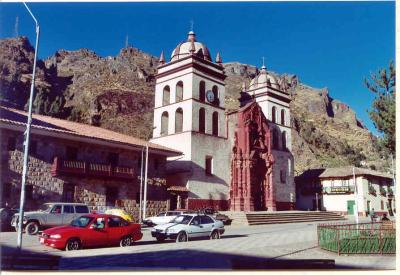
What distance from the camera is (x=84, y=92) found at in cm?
8975

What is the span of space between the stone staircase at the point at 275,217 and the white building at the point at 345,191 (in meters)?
7.47

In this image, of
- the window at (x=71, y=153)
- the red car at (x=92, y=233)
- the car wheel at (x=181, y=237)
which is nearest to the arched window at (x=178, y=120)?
the window at (x=71, y=153)

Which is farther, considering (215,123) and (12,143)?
(215,123)

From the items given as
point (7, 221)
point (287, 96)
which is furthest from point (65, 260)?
point (287, 96)

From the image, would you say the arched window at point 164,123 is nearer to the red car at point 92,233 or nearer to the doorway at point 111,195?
the doorway at point 111,195

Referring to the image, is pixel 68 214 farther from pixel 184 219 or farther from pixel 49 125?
pixel 49 125

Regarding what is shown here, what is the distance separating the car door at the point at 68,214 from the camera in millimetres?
22297

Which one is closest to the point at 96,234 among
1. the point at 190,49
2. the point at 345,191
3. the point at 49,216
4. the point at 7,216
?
the point at 49,216

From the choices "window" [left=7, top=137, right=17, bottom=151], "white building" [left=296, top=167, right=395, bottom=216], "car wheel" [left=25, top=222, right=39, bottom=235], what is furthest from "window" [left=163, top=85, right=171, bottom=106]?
"white building" [left=296, top=167, right=395, bottom=216]

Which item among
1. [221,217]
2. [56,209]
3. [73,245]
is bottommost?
[73,245]

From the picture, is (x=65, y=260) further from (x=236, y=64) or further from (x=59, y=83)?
(x=236, y=64)

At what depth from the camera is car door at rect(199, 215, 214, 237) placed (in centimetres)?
2142

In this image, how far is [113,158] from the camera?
3198 centimetres

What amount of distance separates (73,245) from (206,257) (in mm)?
5682
